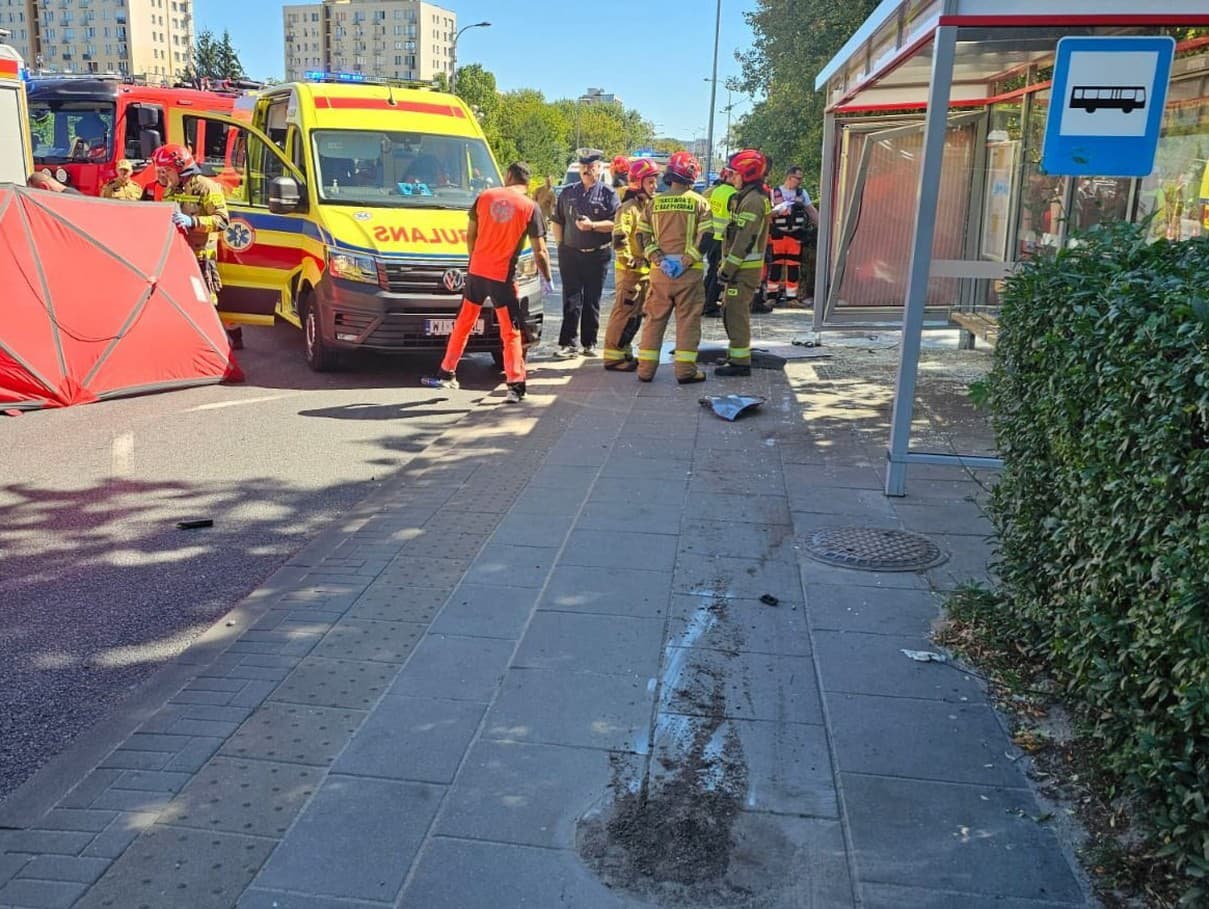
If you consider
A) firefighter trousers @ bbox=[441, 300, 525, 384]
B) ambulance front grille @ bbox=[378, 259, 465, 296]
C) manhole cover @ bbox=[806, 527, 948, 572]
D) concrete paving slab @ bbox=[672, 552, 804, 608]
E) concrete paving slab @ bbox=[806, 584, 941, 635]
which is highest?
ambulance front grille @ bbox=[378, 259, 465, 296]

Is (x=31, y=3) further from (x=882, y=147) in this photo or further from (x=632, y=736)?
(x=632, y=736)

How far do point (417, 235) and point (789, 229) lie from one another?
7.01 meters

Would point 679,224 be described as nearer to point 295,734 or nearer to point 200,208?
point 200,208

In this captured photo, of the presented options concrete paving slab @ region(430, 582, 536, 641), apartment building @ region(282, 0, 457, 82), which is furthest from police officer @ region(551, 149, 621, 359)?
apartment building @ region(282, 0, 457, 82)

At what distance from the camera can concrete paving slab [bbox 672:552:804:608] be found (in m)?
5.00

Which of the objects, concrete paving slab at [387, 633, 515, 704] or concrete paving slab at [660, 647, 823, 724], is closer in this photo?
concrete paving slab at [660, 647, 823, 724]

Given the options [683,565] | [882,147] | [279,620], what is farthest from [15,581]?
[882,147]

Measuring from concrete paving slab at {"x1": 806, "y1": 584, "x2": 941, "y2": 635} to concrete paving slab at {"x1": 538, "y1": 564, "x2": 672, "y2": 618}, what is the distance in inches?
26.6

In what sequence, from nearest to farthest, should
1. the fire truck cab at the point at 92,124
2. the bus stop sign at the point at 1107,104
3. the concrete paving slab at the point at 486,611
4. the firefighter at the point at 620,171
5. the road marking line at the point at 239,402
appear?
1. the concrete paving slab at the point at 486,611
2. the bus stop sign at the point at 1107,104
3. the road marking line at the point at 239,402
4. the firefighter at the point at 620,171
5. the fire truck cab at the point at 92,124

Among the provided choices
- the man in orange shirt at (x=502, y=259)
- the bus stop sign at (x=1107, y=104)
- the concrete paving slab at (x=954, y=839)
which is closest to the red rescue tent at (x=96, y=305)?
the man in orange shirt at (x=502, y=259)

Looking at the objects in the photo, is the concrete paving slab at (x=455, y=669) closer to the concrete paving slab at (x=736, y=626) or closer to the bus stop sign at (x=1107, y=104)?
the concrete paving slab at (x=736, y=626)

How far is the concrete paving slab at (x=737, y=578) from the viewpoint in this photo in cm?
500

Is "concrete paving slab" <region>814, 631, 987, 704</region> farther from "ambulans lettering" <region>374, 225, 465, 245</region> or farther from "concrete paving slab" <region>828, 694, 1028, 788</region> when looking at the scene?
"ambulans lettering" <region>374, 225, 465, 245</region>

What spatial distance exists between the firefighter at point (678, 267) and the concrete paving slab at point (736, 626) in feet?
16.8
